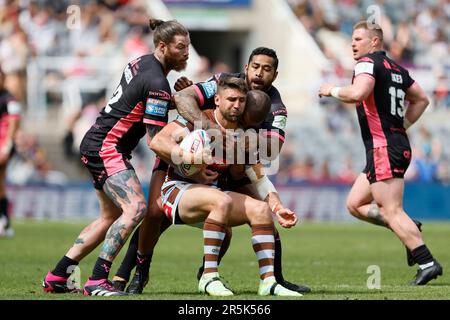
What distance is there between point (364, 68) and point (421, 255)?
1857mm

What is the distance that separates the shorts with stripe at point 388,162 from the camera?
10.3 m

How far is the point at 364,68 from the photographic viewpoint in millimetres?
10109

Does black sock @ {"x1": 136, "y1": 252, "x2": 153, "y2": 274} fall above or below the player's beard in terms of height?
below

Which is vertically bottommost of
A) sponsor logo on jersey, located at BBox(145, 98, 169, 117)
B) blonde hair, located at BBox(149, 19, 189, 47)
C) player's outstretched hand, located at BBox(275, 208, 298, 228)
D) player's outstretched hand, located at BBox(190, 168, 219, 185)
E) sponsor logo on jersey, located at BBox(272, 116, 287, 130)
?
player's outstretched hand, located at BBox(275, 208, 298, 228)

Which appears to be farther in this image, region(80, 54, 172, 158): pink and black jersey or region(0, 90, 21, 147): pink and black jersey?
region(0, 90, 21, 147): pink and black jersey

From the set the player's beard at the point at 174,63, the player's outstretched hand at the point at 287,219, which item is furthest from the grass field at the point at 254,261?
the player's beard at the point at 174,63

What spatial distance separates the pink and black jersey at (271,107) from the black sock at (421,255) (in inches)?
77.6

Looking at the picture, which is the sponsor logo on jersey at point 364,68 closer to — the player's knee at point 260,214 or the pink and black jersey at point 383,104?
the pink and black jersey at point 383,104

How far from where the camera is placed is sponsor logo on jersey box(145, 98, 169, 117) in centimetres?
874

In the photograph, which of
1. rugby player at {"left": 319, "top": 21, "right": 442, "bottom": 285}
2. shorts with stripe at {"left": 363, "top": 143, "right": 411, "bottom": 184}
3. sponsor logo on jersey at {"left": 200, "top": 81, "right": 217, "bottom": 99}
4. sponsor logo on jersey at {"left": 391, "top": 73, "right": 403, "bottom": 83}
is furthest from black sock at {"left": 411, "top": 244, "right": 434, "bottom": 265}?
sponsor logo on jersey at {"left": 200, "top": 81, "right": 217, "bottom": 99}

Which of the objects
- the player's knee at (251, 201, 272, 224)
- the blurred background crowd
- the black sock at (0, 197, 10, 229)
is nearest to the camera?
the player's knee at (251, 201, 272, 224)

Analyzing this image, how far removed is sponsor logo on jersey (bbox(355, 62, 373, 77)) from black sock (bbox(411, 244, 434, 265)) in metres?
1.74

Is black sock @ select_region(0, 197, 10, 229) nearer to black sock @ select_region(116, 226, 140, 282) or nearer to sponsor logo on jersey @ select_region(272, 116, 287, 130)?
black sock @ select_region(116, 226, 140, 282)

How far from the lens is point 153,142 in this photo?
8641 mm
